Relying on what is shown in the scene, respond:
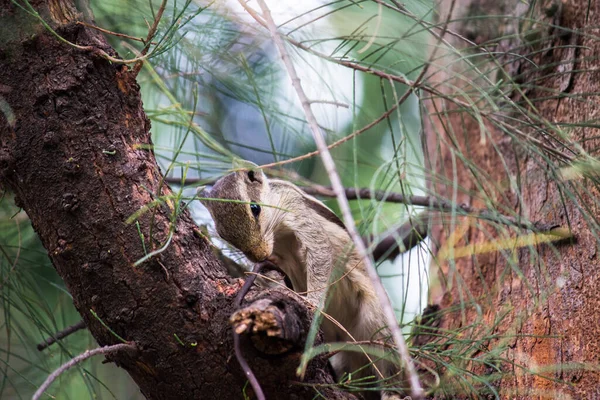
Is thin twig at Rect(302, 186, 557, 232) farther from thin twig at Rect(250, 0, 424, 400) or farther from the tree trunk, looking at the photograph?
thin twig at Rect(250, 0, 424, 400)

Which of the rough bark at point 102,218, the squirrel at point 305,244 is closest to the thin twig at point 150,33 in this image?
the rough bark at point 102,218

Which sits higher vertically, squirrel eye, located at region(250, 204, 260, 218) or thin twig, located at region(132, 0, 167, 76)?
thin twig, located at region(132, 0, 167, 76)

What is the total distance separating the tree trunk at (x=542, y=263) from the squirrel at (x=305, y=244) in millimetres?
402

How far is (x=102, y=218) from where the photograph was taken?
5.39ft

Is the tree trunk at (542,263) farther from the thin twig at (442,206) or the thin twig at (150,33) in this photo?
the thin twig at (150,33)

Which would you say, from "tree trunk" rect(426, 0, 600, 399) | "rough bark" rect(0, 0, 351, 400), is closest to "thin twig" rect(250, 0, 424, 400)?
"tree trunk" rect(426, 0, 600, 399)

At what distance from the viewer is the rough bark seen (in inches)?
64.8

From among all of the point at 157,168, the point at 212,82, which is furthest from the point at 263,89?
the point at 157,168

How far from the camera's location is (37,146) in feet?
5.44

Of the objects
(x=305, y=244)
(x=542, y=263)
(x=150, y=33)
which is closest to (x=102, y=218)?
(x=150, y=33)

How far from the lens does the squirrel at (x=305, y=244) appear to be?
7.95 ft

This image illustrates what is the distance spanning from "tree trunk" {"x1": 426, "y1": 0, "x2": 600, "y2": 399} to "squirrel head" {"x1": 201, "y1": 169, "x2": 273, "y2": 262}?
743mm

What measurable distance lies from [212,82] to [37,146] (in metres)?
1.19

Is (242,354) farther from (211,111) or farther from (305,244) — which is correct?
(211,111)
